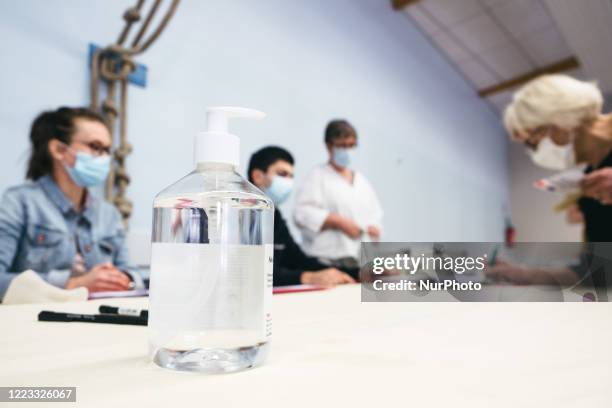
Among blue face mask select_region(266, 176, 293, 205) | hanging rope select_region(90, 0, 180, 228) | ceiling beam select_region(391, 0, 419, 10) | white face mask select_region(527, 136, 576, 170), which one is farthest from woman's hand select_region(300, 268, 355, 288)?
ceiling beam select_region(391, 0, 419, 10)

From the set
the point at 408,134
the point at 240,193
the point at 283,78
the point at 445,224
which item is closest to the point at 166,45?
the point at 283,78

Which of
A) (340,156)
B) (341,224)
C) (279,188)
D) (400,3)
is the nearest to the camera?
(279,188)

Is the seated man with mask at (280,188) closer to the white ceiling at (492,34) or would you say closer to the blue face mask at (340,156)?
the blue face mask at (340,156)

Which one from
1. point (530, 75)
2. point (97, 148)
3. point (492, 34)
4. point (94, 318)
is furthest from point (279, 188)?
point (530, 75)

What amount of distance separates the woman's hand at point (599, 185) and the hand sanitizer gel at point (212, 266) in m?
1.05

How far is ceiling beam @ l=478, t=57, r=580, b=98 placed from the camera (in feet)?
10.5

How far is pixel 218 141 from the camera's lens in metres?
0.26

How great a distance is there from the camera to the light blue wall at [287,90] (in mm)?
1236

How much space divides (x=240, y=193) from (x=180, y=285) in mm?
62

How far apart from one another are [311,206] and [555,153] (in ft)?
2.62

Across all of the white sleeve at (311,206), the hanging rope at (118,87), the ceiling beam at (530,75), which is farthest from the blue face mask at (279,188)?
the ceiling beam at (530,75)

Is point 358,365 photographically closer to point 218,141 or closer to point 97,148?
point 218,141

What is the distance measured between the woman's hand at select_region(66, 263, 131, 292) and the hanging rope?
0.58 m

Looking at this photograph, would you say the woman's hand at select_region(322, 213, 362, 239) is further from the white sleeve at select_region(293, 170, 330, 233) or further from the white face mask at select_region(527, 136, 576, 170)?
the white face mask at select_region(527, 136, 576, 170)
